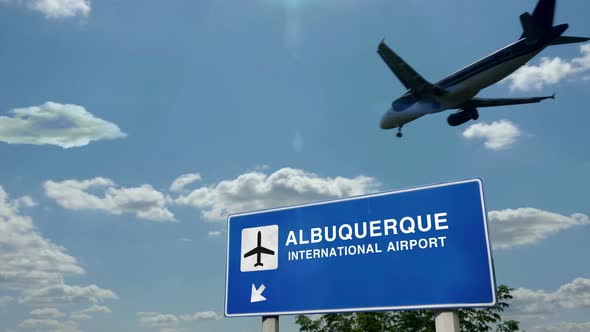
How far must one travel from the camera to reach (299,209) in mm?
11977

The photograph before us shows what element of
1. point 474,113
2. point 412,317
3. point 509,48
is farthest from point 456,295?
point 474,113

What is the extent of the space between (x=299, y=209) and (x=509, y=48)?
38.5 metres

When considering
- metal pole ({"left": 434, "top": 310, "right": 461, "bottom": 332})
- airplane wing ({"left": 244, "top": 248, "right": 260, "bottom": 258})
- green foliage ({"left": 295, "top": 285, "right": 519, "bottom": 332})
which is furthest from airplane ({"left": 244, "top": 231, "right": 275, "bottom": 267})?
green foliage ({"left": 295, "top": 285, "right": 519, "bottom": 332})

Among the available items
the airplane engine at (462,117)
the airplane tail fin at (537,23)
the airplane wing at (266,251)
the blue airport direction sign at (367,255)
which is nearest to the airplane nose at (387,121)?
the airplane engine at (462,117)

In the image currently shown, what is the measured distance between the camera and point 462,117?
5528cm

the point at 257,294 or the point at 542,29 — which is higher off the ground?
the point at 542,29

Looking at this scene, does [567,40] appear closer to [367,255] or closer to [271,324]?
[367,255]

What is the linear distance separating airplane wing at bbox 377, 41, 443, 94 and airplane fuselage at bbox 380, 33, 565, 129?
76 cm

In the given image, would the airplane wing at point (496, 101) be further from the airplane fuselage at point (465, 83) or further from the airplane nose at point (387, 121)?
the airplane nose at point (387, 121)

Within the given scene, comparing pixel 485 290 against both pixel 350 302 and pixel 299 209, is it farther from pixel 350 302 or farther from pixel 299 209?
pixel 299 209

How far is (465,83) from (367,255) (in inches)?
1626

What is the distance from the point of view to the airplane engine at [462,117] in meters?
55.3

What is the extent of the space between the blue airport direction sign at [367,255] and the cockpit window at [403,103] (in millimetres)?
41894

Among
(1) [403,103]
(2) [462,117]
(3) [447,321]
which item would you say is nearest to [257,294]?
(3) [447,321]
